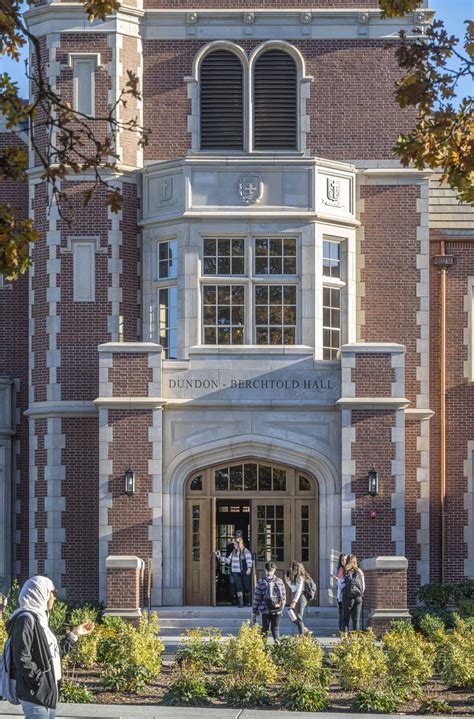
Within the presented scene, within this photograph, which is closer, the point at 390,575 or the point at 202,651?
the point at 202,651

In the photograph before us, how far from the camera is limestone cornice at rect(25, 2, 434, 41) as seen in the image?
26547 mm

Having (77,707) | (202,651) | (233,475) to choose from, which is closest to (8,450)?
(233,475)

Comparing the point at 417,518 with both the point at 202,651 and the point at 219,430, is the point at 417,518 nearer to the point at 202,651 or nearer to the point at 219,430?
the point at 219,430

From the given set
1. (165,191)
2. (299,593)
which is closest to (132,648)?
(299,593)

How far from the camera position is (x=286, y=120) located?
86.9 ft

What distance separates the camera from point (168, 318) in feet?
85.0

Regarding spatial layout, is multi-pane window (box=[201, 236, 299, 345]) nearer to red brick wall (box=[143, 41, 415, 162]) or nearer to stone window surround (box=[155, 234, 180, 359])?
stone window surround (box=[155, 234, 180, 359])

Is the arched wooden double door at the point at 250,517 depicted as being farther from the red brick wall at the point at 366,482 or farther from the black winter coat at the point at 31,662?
the black winter coat at the point at 31,662

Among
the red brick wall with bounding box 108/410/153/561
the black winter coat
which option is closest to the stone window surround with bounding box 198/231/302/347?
the red brick wall with bounding box 108/410/153/561

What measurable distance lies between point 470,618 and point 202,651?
15.7 ft

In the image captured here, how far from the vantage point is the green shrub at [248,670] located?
16812mm

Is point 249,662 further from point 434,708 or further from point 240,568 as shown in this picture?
point 240,568

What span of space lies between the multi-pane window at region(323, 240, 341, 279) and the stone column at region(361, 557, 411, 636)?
17.5 feet

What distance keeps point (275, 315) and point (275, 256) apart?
3.36 ft
